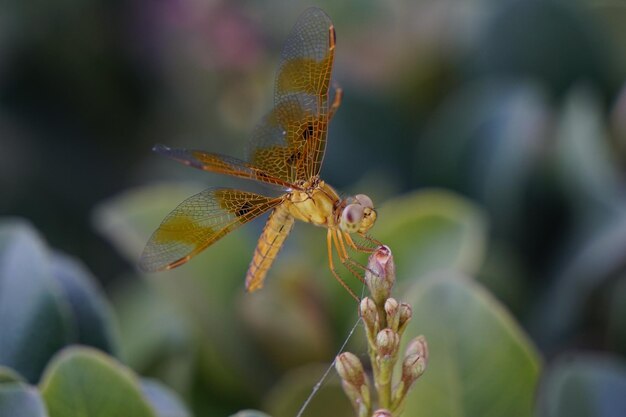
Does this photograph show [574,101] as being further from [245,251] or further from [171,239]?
[171,239]

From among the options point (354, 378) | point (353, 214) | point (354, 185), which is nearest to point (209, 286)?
point (354, 185)

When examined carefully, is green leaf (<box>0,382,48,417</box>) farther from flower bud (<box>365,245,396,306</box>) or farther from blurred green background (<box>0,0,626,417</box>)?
flower bud (<box>365,245,396,306</box>)

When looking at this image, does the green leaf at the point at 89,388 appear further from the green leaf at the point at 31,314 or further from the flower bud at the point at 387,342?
the flower bud at the point at 387,342

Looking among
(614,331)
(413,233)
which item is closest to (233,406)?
(413,233)

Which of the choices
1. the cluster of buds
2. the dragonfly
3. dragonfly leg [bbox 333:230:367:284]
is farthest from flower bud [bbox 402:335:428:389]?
dragonfly leg [bbox 333:230:367:284]

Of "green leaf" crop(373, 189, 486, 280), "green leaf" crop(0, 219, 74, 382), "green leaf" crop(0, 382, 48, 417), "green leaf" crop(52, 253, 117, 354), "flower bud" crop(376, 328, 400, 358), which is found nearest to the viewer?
"flower bud" crop(376, 328, 400, 358)

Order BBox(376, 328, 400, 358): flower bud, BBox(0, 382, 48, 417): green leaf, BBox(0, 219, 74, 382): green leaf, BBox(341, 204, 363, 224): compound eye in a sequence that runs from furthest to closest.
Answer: BBox(0, 219, 74, 382): green leaf → BBox(341, 204, 363, 224): compound eye → BBox(0, 382, 48, 417): green leaf → BBox(376, 328, 400, 358): flower bud

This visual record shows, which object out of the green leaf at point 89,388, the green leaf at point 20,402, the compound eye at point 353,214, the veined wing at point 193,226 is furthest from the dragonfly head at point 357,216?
the green leaf at point 20,402
